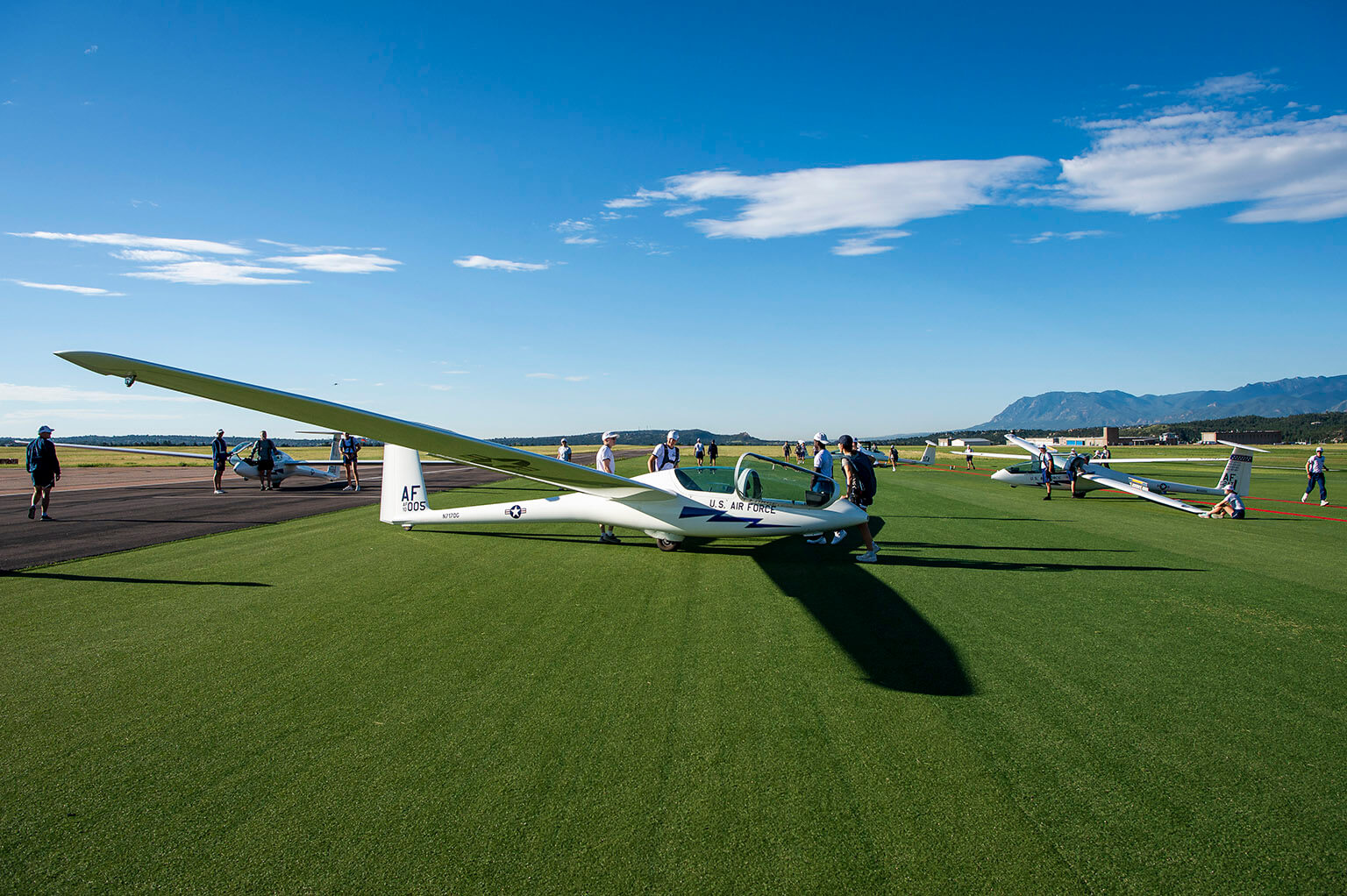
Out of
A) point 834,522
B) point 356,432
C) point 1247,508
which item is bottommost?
point 1247,508

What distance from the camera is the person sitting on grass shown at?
14211mm

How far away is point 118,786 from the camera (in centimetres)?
311

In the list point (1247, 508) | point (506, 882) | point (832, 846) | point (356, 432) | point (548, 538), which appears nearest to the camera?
point (506, 882)

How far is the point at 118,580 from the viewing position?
758 cm

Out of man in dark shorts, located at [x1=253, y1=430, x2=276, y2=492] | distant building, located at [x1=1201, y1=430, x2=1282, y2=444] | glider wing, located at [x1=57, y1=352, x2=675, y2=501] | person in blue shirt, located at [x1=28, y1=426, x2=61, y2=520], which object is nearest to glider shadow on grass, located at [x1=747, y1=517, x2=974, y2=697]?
glider wing, located at [x1=57, y1=352, x2=675, y2=501]

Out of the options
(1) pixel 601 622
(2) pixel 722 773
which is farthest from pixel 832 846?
(1) pixel 601 622

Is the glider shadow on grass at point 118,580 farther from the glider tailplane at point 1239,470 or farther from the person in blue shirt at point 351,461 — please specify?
the glider tailplane at point 1239,470

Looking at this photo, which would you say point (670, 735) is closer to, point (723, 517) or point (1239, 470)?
point (723, 517)

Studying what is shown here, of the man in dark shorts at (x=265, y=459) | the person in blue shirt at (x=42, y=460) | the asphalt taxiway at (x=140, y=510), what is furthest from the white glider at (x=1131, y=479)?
the man in dark shorts at (x=265, y=459)

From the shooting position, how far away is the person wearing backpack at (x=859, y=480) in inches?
353

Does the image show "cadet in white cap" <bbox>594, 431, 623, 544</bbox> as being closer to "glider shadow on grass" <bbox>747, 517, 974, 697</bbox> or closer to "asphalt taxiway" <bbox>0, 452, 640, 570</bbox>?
"glider shadow on grass" <bbox>747, 517, 974, 697</bbox>

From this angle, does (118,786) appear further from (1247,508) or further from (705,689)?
(1247,508)

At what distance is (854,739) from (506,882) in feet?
7.02

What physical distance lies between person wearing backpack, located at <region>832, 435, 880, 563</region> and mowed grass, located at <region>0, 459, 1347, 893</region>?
1449 mm
